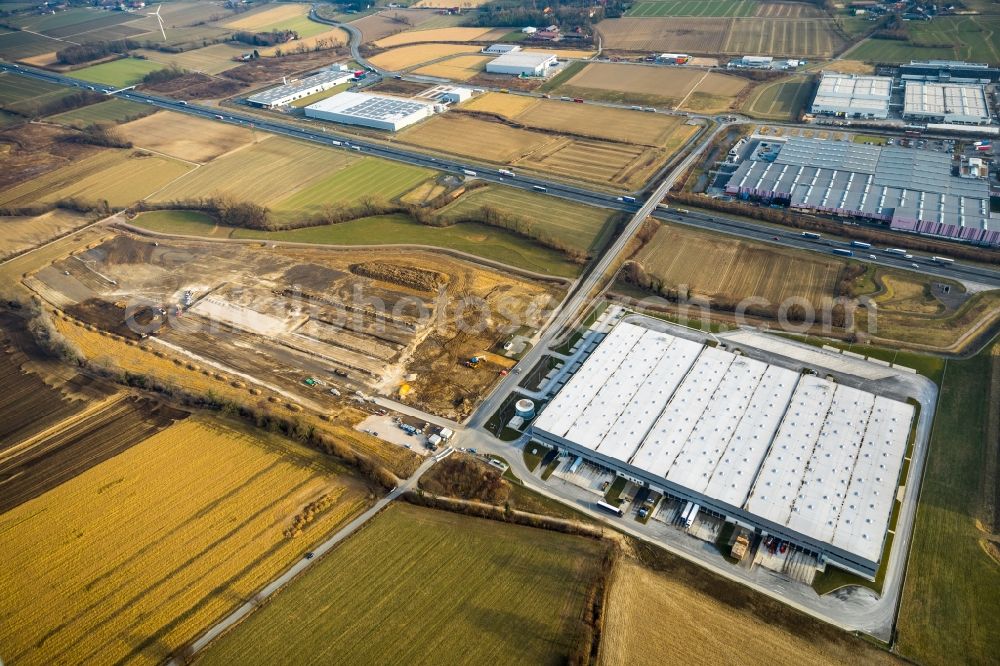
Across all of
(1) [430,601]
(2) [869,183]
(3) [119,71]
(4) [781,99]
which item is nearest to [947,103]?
(4) [781,99]

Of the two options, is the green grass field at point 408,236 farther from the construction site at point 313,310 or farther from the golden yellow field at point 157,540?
the golden yellow field at point 157,540

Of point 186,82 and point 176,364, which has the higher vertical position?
point 186,82

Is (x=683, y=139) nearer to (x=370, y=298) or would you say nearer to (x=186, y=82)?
(x=370, y=298)

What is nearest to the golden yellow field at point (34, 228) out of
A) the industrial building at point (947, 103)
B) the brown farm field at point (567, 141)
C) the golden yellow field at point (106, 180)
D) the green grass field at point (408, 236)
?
the golden yellow field at point (106, 180)

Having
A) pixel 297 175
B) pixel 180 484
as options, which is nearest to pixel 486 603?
pixel 180 484

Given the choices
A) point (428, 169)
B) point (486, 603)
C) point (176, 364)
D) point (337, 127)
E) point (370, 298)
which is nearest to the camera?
point (486, 603)

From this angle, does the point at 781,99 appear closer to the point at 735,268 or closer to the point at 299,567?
the point at 735,268
